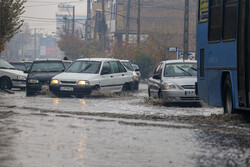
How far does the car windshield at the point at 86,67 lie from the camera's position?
25.6 metres

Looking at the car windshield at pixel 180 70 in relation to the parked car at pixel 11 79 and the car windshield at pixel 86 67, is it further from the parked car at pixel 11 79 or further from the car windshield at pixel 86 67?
the parked car at pixel 11 79

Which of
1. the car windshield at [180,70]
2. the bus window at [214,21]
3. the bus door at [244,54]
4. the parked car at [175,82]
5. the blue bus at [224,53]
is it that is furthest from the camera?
the car windshield at [180,70]

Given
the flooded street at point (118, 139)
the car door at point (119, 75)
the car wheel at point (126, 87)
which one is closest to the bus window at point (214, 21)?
the flooded street at point (118, 139)

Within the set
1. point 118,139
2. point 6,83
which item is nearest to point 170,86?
point 118,139

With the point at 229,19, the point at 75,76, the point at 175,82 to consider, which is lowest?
the point at 175,82

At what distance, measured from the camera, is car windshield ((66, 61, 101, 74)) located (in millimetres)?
25594

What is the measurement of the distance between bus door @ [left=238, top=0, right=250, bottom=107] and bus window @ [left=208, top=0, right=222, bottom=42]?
4.56 feet

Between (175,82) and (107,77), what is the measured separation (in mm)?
5454

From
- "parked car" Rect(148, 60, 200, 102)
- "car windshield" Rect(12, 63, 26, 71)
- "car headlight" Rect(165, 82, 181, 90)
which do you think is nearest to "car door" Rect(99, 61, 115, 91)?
"parked car" Rect(148, 60, 200, 102)

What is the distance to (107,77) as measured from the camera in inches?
1012

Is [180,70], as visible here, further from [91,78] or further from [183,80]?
[91,78]

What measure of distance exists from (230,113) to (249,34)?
2.32 metres

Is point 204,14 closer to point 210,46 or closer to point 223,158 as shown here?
point 210,46

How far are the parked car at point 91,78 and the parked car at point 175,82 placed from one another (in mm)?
2718
